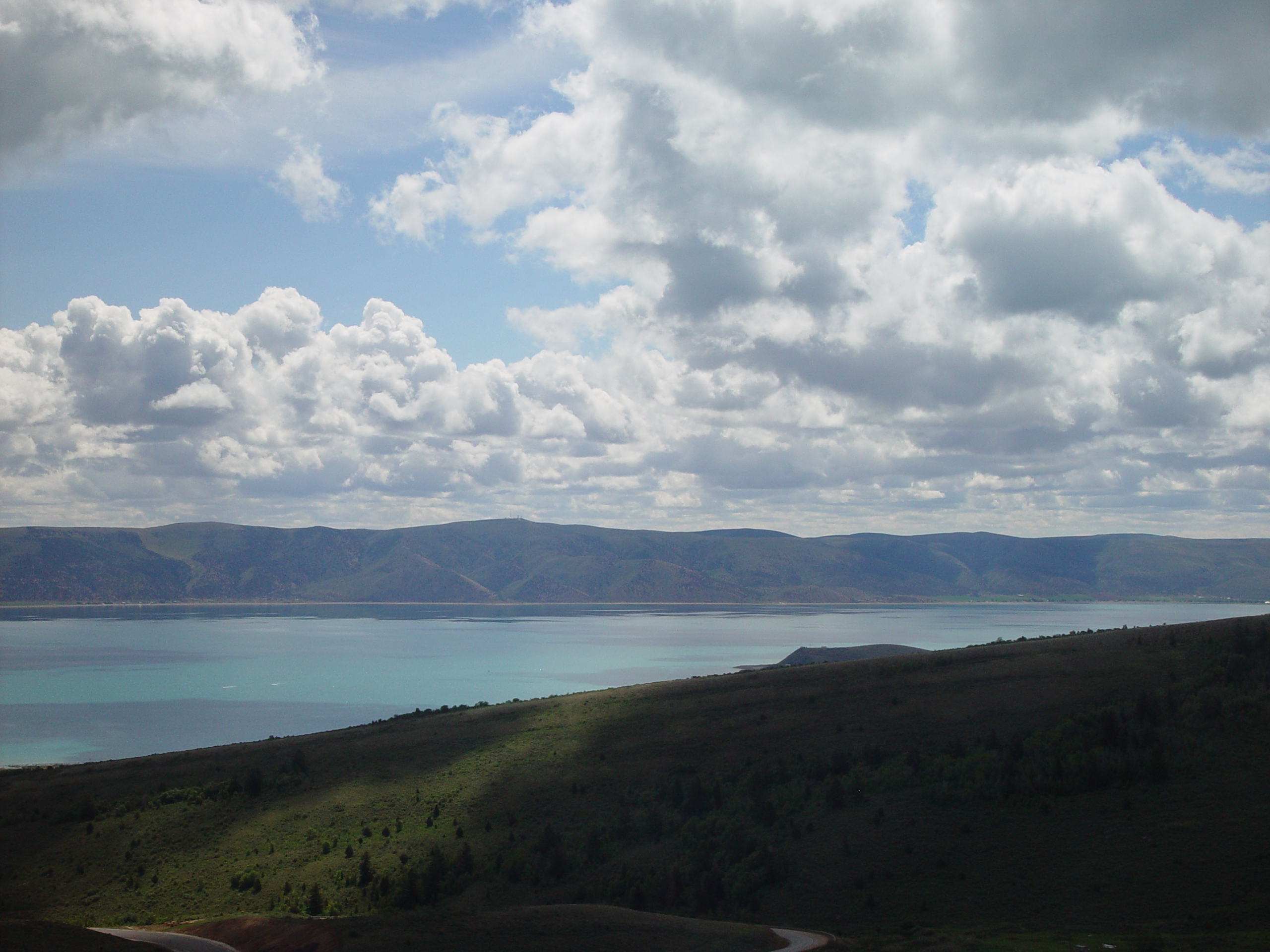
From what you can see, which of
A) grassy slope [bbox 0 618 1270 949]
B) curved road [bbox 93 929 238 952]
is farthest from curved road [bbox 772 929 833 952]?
curved road [bbox 93 929 238 952]

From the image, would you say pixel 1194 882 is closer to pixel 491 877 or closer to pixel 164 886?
pixel 491 877

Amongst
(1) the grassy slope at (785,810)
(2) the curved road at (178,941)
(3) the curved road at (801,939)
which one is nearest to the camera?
(3) the curved road at (801,939)

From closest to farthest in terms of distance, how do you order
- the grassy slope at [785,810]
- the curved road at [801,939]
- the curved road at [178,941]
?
1. the curved road at [801,939]
2. the curved road at [178,941]
3. the grassy slope at [785,810]

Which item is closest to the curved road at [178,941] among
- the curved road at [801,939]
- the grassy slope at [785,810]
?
the grassy slope at [785,810]

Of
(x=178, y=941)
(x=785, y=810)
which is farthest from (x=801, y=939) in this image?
(x=178, y=941)

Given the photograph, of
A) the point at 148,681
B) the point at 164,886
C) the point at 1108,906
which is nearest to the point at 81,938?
the point at 164,886

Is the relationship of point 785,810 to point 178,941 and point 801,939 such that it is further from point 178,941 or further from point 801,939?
point 178,941

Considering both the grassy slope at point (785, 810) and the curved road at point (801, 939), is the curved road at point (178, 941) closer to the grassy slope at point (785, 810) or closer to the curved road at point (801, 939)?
the grassy slope at point (785, 810)
